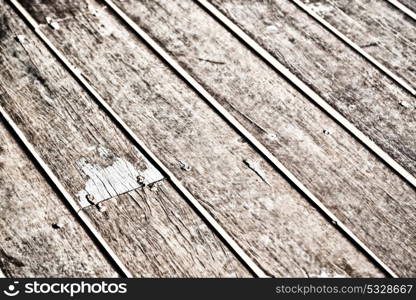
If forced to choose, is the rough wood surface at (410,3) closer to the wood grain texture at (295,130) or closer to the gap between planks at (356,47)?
the gap between planks at (356,47)

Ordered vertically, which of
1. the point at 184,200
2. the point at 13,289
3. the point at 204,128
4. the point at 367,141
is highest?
the point at 367,141

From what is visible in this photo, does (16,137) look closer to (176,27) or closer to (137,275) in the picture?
(137,275)

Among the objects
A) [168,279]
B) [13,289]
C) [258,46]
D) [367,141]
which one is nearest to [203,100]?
[258,46]

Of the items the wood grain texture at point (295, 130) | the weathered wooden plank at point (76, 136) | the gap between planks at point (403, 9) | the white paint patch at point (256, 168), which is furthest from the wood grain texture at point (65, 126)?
the gap between planks at point (403, 9)

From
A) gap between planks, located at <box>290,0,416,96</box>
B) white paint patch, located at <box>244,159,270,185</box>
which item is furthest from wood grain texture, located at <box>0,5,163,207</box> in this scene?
gap between planks, located at <box>290,0,416,96</box>

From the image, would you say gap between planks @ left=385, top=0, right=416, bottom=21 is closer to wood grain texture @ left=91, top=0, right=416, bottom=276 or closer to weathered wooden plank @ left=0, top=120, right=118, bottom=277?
wood grain texture @ left=91, top=0, right=416, bottom=276

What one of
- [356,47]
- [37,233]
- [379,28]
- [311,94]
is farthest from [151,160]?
[379,28]

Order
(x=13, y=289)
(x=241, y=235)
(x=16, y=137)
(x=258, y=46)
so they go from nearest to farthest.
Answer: (x=13, y=289), (x=241, y=235), (x=16, y=137), (x=258, y=46)

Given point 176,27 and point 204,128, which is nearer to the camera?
point 204,128
